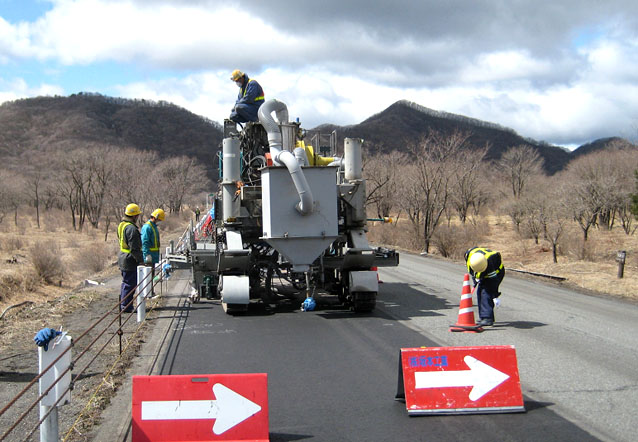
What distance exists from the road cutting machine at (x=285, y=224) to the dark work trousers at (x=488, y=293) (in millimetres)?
2101

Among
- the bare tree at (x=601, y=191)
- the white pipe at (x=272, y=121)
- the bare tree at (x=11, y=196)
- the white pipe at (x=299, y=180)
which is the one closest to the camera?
the white pipe at (x=299, y=180)

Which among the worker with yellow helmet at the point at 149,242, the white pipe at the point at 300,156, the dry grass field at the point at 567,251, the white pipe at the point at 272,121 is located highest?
the white pipe at the point at 272,121

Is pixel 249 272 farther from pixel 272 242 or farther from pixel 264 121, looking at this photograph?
pixel 264 121

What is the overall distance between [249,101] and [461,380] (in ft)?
29.8

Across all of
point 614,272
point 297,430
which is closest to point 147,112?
point 614,272

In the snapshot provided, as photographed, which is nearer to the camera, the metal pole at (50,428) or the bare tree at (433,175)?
the metal pole at (50,428)

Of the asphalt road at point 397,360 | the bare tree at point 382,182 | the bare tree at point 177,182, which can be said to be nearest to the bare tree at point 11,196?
the bare tree at point 177,182

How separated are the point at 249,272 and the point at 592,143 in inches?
5502

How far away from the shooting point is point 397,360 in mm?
8055

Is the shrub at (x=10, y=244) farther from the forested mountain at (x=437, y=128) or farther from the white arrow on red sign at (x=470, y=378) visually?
the forested mountain at (x=437, y=128)

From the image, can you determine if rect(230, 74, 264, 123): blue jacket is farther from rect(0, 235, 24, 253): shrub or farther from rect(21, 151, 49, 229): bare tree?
rect(21, 151, 49, 229): bare tree

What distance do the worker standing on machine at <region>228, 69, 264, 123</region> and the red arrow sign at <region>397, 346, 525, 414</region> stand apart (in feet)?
28.5

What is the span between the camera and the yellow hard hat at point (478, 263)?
9914 millimetres

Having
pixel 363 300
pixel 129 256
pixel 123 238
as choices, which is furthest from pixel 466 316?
pixel 123 238
